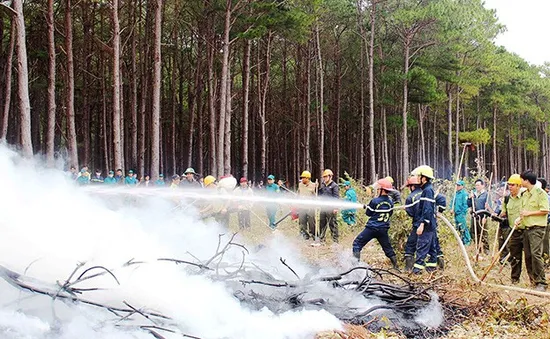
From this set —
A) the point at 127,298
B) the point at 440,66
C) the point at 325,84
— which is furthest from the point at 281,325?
the point at 325,84

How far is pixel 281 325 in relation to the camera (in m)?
4.96

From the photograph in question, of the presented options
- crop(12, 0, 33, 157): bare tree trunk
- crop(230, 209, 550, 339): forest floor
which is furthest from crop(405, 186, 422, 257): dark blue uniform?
crop(12, 0, 33, 157): bare tree trunk

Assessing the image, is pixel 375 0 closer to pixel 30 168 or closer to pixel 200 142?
pixel 200 142

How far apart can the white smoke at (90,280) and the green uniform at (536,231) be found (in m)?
4.44

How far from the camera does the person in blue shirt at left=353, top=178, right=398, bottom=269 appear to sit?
8.95 metres

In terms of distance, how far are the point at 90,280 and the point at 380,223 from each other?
18.2 ft

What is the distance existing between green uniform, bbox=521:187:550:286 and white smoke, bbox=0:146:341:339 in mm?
4438

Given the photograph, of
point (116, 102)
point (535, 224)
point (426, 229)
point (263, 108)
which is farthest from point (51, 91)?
point (535, 224)

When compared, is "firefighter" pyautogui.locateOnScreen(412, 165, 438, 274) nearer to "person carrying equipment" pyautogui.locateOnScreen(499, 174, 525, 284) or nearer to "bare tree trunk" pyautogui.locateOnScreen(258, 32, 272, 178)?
"person carrying equipment" pyautogui.locateOnScreen(499, 174, 525, 284)

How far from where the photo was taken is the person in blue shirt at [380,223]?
8.95m

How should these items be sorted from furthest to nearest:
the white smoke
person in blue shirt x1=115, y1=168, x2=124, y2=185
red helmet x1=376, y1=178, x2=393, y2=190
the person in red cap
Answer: person in blue shirt x1=115, y1=168, x2=124, y2=185 → the person in red cap → red helmet x1=376, y1=178, x2=393, y2=190 → the white smoke

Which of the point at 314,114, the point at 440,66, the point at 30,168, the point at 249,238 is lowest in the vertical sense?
the point at 249,238

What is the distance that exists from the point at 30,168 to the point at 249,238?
23.6ft

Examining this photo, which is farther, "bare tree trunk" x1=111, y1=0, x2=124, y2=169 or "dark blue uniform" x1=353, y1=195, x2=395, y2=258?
"bare tree trunk" x1=111, y1=0, x2=124, y2=169
